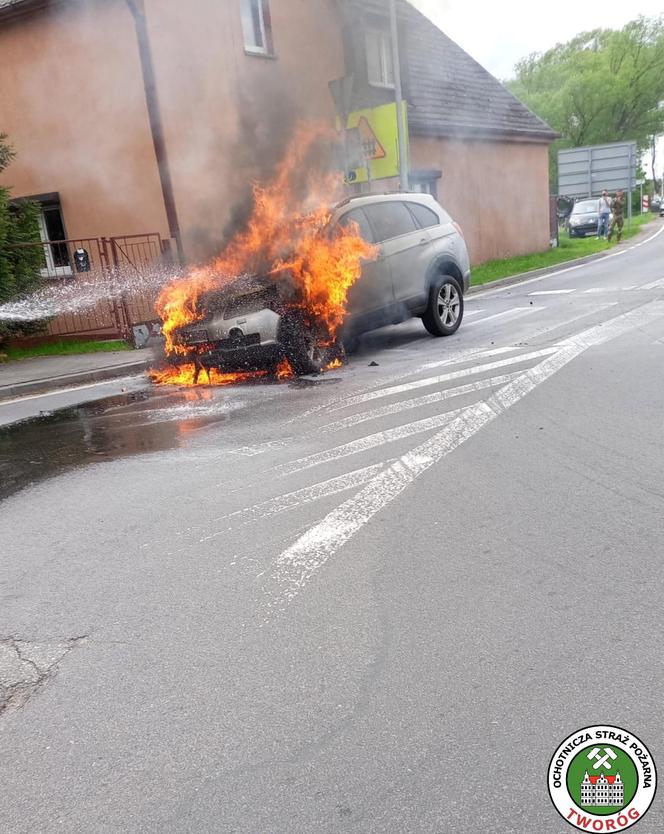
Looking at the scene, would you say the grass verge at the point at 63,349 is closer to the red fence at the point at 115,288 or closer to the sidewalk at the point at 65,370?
the red fence at the point at 115,288

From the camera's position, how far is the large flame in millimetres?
8234

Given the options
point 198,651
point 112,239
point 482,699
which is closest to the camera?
point 482,699

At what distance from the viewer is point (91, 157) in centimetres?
1491

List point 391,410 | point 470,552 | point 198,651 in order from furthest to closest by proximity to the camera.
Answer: point 391,410 → point 470,552 → point 198,651

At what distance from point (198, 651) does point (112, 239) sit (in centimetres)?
1147

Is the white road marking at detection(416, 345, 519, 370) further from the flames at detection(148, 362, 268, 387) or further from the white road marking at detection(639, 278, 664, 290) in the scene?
the white road marking at detection(639, 278, 664, 290)

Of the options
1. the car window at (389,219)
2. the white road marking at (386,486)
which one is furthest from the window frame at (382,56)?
the white road marking at (386,486)

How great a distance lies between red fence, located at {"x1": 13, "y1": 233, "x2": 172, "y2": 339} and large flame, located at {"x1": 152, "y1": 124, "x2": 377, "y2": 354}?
4.70 metres

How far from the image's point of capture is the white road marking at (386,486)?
11.8 feet

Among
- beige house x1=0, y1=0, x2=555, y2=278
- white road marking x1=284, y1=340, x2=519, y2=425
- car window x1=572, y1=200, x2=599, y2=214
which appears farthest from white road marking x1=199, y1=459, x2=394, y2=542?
car window x1=572, y1=200, x2=599, y2=214

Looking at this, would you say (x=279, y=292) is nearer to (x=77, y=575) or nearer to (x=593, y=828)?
(x=77, y=575)

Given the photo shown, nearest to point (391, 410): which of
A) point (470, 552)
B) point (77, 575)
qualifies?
point (470, 552)

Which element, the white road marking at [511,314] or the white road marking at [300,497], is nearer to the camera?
the white road marking at [300,497]

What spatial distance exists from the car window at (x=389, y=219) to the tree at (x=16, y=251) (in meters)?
6.47
